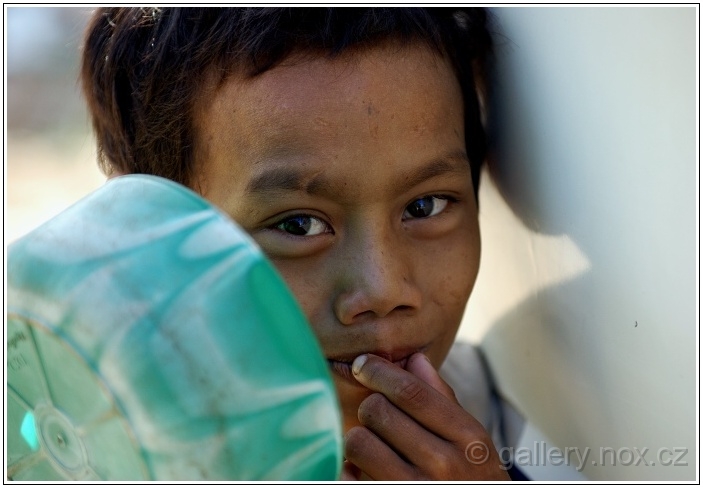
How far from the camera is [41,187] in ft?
10.6

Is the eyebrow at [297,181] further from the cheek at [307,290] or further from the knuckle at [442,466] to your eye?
the knuckle at [442,466]

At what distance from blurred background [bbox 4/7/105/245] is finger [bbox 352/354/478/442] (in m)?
2.00

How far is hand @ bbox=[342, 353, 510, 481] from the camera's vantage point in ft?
3.47

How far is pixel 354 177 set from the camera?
1.16m

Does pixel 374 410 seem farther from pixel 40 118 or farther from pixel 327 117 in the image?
pixel 40 118

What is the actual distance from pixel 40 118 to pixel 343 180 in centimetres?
278

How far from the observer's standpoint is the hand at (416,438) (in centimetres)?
106

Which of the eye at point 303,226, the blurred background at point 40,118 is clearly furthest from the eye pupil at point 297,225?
the blurred background at point 40,118

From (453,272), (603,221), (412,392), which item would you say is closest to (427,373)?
(412,392)

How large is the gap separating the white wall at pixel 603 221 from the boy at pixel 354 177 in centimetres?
12

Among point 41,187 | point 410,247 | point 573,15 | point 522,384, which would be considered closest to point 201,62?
point 410,247

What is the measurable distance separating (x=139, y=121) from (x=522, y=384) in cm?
84

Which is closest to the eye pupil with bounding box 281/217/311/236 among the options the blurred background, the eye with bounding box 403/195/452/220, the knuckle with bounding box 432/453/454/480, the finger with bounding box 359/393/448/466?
the eye with bounding box 403/195/452/220

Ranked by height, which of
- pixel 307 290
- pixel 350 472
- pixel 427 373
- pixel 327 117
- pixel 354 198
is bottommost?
pixel 350 472
